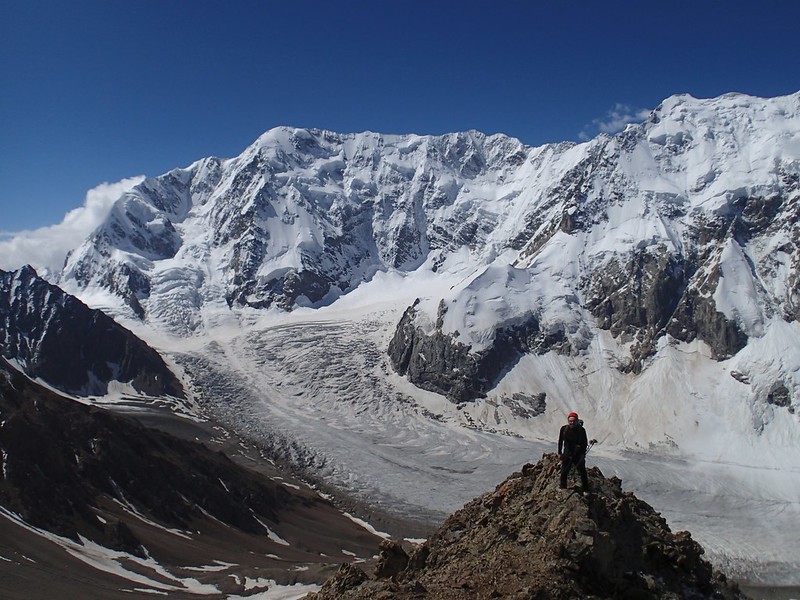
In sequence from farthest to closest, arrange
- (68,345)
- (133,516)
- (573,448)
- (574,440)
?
(68,345)
(133,516)
(573,448)
(574,440)

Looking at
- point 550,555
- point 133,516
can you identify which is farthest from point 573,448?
point 133,516

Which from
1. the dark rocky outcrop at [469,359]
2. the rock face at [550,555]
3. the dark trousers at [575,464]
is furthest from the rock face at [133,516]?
the dark rocky outcrop at [469,359]

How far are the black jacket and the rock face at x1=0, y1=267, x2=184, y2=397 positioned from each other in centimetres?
17332

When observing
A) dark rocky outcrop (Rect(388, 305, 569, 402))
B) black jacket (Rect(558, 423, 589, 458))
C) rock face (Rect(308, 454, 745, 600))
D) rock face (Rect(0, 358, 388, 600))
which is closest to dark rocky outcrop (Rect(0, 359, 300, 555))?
rock face (Rect(0, 358, 388, 600))

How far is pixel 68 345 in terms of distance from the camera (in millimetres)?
180375

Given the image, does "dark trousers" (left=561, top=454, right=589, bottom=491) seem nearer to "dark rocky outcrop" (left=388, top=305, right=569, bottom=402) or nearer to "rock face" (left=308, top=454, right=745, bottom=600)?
"rock face" (left=308, top=454, right=745, bottom=600)

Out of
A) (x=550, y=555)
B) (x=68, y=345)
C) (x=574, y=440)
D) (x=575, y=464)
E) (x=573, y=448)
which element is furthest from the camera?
(x=68, y=345)

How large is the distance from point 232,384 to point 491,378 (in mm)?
72100

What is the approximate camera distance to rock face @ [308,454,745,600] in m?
16.8

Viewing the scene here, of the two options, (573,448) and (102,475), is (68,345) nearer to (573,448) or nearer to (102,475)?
(102,475)

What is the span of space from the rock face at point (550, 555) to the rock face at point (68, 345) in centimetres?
17019

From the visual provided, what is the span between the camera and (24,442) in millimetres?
76062

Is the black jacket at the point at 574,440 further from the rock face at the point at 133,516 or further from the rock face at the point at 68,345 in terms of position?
the rock face at the point at 68,345

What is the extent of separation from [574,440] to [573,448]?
1.01ft
